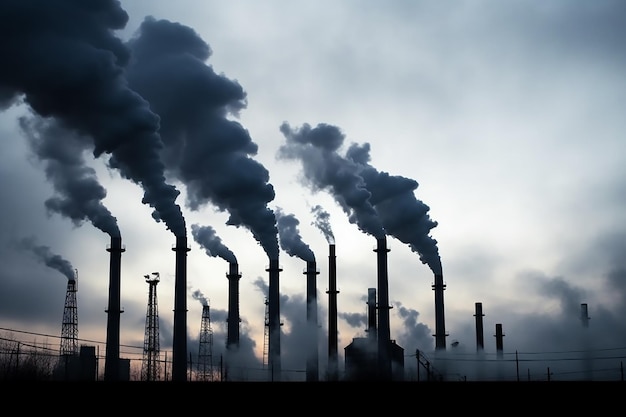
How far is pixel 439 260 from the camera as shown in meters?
64.4

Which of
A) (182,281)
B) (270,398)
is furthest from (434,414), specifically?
(182,281)

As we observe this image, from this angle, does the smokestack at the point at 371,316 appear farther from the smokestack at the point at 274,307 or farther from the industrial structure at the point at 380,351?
the smokestack at the point at 274,307

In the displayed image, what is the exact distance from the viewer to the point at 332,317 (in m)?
60.6

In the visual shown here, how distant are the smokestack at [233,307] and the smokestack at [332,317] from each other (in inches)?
278

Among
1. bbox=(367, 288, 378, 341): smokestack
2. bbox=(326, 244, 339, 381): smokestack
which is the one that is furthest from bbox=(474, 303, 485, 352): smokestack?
bbox=(326, 244, 339, 381): smokestack

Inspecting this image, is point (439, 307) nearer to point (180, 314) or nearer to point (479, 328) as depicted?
point (479, 328)

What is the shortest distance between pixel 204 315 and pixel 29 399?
166ft

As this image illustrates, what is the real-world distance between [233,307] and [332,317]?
767 cm

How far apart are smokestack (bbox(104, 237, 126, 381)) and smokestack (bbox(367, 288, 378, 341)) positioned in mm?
20163

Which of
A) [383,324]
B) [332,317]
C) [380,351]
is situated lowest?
[380,351]

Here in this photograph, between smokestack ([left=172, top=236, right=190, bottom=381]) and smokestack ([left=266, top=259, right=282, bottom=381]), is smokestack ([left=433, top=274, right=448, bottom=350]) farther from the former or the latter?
smokestack ([left=172, top=236, right=190, bottom=381])

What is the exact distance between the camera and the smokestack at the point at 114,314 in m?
47.5

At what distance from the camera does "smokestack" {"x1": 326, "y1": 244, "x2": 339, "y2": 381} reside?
5928 cm

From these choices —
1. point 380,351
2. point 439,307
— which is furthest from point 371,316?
point 380,351
